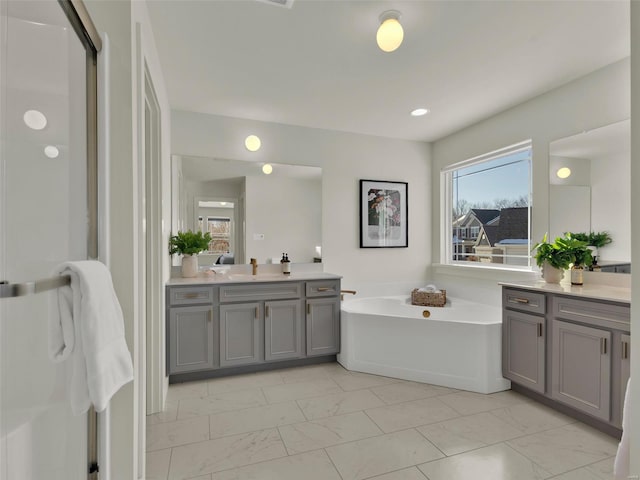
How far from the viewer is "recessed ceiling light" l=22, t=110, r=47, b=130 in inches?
38.6

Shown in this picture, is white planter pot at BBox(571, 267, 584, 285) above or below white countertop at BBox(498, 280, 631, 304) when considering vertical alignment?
above

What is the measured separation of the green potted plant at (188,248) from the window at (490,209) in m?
2.96

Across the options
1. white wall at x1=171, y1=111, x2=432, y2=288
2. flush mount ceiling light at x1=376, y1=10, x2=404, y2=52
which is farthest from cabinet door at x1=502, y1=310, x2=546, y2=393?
flush mount ceiling light at x1=376, y1=10, x2=404, y2=52

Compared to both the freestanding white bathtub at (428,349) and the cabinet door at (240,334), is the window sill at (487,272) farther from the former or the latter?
the cabinet door at (240,334)

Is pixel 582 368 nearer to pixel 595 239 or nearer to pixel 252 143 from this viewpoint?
pixel 595 239

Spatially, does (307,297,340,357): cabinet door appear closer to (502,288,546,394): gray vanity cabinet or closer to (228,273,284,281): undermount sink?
(228,273,284,281): undermount sink

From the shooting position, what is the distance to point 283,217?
369 centimetres

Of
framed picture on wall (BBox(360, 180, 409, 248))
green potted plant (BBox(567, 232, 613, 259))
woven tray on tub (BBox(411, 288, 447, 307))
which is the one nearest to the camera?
green potted plant (BBox(567, 232, 613, 259))

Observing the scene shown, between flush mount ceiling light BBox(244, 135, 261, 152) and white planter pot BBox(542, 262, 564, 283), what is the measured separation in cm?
294

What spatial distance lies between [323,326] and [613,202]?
8.38ft

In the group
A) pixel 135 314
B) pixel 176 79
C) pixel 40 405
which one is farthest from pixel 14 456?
pixel 176 79

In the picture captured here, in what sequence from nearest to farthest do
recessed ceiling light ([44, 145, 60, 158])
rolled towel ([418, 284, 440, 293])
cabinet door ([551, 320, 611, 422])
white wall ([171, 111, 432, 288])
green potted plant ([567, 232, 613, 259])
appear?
recessed ceiling light ([44, 145, 60, 158]), cabinet door ([551, 320, 611, 422]), green potted plant ([567, 232, 613, 259]), white wall ([171, 111, 432, 288]), rolled towel ([418, 284, 440, 293])

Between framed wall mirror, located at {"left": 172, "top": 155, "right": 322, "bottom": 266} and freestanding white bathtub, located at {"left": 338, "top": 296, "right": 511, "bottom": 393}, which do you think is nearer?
freestanding white bathtub, located at {"left": 338, "top": 296, "right": 511, "bottom": 393}

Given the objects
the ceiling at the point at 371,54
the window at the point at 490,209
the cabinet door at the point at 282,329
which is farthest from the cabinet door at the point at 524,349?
the ceiling at the point at 371,54
